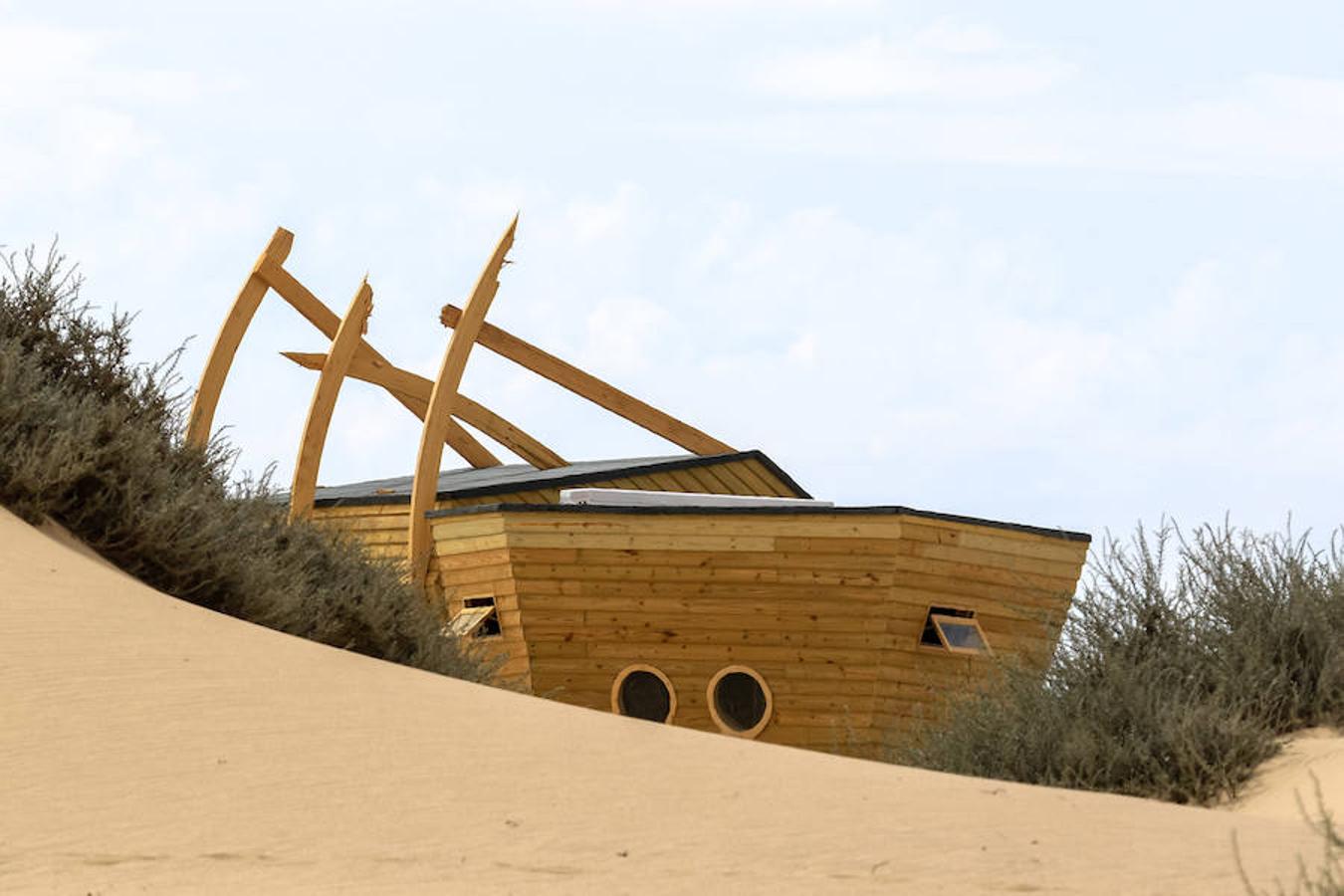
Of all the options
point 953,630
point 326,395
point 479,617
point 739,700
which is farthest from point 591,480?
point 953,630

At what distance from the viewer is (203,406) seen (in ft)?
68.0

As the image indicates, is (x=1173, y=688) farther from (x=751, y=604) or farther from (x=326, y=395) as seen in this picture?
(x=326, y=395)

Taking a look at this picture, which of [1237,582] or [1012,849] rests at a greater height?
[1237,582]

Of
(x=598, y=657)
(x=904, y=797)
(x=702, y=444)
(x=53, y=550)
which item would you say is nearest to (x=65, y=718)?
(x=53, y=550)

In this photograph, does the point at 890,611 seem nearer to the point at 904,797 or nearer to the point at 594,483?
the point at 594,483

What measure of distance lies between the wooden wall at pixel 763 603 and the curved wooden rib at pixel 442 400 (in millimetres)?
1807

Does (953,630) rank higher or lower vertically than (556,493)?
lower

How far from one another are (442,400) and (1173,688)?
10748 mm

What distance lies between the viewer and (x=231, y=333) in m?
20.8

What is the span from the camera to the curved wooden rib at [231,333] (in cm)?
2062

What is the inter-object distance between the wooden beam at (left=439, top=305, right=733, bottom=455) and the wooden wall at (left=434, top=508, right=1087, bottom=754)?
4.40 metres

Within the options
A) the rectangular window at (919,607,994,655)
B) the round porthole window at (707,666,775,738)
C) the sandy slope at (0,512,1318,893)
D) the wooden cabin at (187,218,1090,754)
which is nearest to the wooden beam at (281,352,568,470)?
the wooden cabin at (187,218,1090,754)

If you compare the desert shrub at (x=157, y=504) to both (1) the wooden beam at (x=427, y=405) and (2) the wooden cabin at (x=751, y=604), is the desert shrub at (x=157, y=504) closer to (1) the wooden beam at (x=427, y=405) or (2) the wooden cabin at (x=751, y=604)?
(2) the wooden cabin at (x=751, y=604)

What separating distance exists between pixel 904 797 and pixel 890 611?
10163 mm
